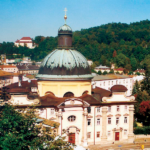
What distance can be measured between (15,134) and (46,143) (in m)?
2.85

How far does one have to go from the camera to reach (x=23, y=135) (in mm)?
28047

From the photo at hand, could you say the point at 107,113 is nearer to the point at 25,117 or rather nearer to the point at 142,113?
the point at 142,113

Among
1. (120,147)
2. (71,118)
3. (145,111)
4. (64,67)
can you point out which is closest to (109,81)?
A: (145,111)

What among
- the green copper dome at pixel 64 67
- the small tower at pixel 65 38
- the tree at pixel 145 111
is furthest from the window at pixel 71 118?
the tree at pixel 145 111

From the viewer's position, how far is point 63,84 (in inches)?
1955

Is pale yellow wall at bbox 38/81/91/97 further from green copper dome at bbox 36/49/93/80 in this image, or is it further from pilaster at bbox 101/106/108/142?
pilaster at bbox 101/106/108/142

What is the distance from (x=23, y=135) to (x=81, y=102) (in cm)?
1977

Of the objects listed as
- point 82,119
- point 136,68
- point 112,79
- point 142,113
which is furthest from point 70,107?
point 136,68

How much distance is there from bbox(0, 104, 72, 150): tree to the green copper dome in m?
19.5

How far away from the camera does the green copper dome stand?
164ft

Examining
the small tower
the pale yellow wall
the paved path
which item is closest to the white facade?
the paved path

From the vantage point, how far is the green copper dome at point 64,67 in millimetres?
49844

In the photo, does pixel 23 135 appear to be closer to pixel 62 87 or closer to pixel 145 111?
pixel 62 87

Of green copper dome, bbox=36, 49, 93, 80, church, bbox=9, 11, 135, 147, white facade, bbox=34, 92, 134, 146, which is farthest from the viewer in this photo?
green copper dome, bbox=36, 49, 93, 80
